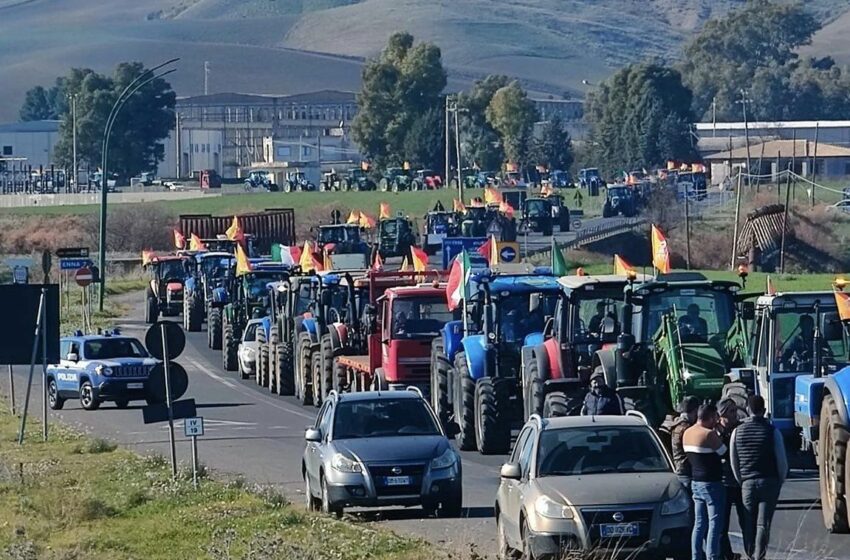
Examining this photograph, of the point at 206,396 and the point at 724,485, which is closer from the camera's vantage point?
the point at 724,485

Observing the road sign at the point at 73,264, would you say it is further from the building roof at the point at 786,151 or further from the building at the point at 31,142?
the building at the point at 31,142

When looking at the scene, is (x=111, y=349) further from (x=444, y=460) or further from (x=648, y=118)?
(x=648, y=118)

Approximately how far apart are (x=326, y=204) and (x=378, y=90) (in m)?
28.2

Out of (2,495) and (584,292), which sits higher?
(584,292)

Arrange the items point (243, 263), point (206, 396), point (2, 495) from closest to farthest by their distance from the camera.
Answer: point (2, 495)
point (206, 396)
point (243, 263)

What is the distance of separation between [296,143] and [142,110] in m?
36.1

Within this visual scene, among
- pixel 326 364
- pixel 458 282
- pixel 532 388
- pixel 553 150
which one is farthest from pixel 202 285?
pixel 553 150

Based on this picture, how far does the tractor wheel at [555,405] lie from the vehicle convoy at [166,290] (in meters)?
39.9

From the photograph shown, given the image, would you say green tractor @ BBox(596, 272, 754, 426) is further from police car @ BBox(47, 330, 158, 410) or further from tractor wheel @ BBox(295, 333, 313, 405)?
police car @ BBox(47, 330, 158, 410)

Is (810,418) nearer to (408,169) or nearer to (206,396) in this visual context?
(206,396)

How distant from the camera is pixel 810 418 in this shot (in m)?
20.7

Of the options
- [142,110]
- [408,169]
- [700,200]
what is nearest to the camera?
[700,200]

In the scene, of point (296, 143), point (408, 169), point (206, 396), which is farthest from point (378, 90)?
point (206, 396)

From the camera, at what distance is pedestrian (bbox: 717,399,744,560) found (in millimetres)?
16859
